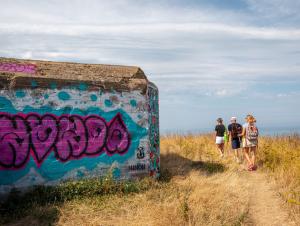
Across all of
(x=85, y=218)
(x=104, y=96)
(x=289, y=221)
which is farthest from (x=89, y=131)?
(x=289, y=221)

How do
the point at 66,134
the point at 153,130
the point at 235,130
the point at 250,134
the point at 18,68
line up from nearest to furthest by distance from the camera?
the point at 18,68
the point at 66,134
the point at 153,130
the point at 250,134
the point at 235,130

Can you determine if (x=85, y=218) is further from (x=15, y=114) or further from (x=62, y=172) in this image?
(x=15, y=114)

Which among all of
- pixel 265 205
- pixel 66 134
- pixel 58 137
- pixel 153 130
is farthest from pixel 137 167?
pixel 265 205

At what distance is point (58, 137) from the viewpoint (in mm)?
8258

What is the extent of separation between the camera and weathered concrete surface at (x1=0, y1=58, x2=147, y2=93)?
7.93 m

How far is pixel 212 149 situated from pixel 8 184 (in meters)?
9.24

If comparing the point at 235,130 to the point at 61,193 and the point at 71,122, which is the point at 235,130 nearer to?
the point at 71,122

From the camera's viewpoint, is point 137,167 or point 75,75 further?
point 137,167

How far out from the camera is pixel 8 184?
303 inches

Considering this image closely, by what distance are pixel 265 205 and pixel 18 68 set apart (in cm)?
651

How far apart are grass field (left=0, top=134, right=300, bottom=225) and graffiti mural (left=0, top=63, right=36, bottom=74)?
276cm

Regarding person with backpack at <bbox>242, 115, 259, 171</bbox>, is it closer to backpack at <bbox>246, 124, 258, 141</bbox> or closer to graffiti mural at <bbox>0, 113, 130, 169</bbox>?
backpack at <bbox>246, 124, 258, 141</bbox>

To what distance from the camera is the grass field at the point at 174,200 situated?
6.73 m

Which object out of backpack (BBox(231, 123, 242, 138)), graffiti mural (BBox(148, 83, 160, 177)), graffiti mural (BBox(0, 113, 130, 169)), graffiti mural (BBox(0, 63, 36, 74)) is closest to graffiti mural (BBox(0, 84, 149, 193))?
graffiti mural (BBox(0, 113, 130, 169))
